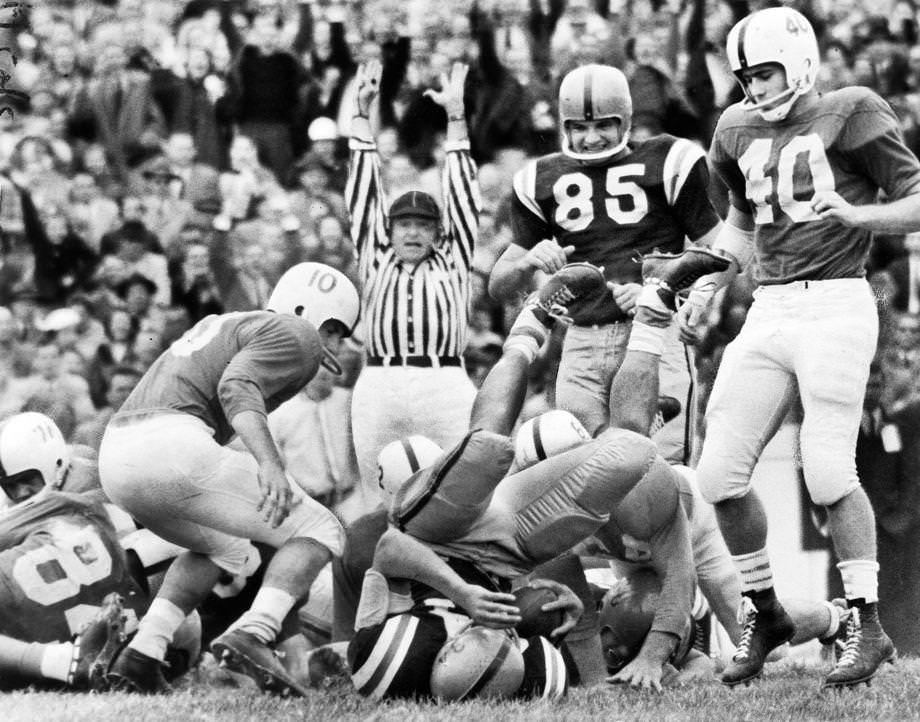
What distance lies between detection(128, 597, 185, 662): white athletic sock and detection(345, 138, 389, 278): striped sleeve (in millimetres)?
2304

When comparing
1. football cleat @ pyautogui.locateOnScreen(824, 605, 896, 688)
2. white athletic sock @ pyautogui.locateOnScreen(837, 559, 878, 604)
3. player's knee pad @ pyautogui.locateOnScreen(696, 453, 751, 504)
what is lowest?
football cleat @ pyautogui.locateOnScreen(824, 605, 896, 688)

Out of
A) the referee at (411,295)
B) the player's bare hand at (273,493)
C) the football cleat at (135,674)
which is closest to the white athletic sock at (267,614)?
the player's bare hand at (273,493)

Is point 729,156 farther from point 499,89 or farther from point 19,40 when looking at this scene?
point 19,40

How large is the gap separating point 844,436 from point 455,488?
129 centimetres

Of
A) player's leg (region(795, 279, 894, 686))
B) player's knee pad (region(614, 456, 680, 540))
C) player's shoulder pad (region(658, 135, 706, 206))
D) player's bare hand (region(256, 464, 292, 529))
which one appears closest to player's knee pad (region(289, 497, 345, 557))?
player's bare hand (region(256, 464, 292, 529))

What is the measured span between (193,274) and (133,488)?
360 cm

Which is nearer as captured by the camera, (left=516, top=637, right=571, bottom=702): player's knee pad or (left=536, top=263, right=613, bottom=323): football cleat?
(left=516, top=637, right=571, bottom=702): player's knee pad

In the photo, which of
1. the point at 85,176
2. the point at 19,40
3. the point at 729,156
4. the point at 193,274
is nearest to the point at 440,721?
the point at 729,156

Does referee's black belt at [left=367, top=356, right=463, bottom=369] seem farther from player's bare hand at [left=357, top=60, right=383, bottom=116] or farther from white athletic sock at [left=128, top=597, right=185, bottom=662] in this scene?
white athletic sock at [left=128, top=597, right=185, bottom=662]

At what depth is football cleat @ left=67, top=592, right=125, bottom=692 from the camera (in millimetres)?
5656

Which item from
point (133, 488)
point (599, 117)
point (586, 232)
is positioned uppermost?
point (599, 117)

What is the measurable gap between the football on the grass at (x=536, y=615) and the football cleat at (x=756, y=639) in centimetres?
59

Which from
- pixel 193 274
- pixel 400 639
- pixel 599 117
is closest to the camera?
pixel 400 639

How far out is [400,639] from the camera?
A: 498 cm
